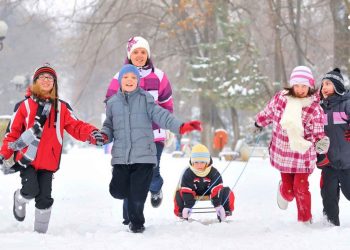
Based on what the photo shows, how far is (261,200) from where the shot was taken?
10.1 metres

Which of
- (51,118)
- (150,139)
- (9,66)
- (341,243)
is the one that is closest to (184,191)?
(150,139)

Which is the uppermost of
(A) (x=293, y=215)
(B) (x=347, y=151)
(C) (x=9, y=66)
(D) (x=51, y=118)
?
(C) (x=9, y=66)

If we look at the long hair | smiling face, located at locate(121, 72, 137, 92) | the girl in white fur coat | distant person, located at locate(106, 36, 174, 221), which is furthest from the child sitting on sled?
the long hair

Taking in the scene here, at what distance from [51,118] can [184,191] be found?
2004 mm

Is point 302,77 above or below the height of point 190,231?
above

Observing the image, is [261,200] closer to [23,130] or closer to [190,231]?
[190,231]

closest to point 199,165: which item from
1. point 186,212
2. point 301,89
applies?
point 186,212

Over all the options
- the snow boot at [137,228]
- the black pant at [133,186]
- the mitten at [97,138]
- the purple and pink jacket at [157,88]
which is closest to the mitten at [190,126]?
the black pant at [133,186]

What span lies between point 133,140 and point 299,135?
1.70 metres

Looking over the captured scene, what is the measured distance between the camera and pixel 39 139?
609cm

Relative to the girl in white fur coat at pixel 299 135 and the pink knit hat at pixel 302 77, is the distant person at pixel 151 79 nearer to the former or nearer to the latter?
the girl in white fur coat at pixel 299 135

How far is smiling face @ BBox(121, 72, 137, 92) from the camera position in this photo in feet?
20.8

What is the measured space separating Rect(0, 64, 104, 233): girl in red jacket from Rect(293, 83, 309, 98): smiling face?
2.09m

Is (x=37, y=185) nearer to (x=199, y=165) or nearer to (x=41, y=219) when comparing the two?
(x=41, y=219)
